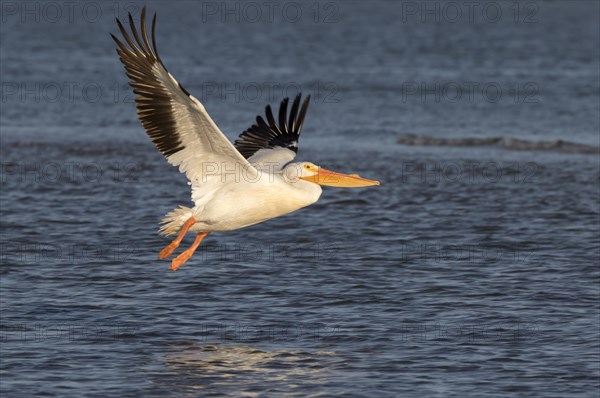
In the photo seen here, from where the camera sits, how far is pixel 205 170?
9992mm

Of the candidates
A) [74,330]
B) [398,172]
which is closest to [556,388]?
[74,330]

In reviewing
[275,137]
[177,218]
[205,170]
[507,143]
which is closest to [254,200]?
[205,170]

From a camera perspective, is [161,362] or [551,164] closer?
[161,362]

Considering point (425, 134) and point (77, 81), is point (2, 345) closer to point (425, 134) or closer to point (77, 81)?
point (425, 134)

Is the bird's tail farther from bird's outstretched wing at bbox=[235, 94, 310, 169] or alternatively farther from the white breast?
bird's outstretched wing at bbox=[235, 94, 310, 169]

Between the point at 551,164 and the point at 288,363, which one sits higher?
the point at 551,164

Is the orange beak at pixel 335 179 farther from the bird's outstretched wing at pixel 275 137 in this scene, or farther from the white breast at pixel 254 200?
the bird's outstretched wing at pixel 275 137

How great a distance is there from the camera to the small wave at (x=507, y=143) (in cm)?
1919

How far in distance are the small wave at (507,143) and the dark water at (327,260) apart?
1.35 ft

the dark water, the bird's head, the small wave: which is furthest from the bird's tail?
the small wave

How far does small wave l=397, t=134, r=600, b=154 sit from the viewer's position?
1919 centimetres

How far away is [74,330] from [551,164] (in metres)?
10.0

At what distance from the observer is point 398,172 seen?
57.0 ft

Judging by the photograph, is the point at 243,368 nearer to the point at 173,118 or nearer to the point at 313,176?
the point at 313,176
